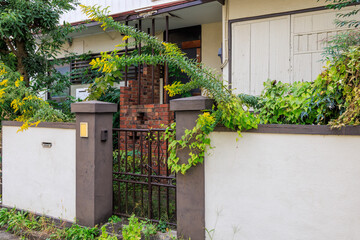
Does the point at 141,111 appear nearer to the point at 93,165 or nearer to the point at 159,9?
the point at 159,9

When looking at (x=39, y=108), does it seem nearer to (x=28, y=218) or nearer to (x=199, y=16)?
(x=28, y=218)

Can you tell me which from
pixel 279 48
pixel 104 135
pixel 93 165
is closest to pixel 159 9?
pixel 279 48

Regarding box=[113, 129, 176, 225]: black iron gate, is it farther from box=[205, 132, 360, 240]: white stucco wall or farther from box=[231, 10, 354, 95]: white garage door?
box=[231, 10, 354, 95]: white garage door

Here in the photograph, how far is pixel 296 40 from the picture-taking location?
5355 millimetres

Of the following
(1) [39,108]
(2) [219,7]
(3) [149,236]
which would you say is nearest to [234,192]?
(3) [149,236]

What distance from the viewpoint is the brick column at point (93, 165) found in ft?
12.5

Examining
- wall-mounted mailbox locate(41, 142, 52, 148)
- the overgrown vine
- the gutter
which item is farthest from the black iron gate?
the gutter

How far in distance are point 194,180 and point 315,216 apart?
4.16 feet

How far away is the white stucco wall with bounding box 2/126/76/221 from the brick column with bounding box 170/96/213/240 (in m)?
1.63

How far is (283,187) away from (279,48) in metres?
3.43

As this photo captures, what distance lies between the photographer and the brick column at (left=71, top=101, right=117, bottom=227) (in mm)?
3822

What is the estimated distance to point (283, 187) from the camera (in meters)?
2.86

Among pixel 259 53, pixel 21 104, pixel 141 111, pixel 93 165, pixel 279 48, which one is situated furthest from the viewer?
pixel 141 111

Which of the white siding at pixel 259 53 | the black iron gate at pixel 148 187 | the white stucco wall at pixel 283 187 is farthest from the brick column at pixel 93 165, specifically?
the white siding at pixel 259 53
